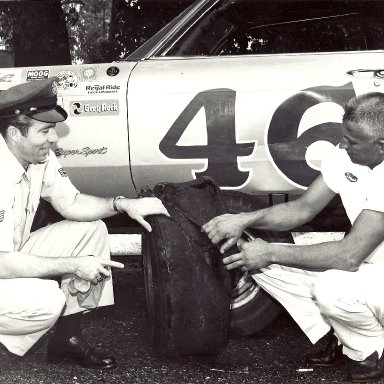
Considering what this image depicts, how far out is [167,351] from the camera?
122 inches

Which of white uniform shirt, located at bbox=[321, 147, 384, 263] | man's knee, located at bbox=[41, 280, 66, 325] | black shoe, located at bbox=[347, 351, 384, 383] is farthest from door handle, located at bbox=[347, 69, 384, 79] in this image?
man's knee, located at bbox=[41, 280, 66, 325]

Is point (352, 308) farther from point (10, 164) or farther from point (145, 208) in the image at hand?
point (10, 164)

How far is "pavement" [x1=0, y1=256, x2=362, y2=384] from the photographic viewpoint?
308 centimetres

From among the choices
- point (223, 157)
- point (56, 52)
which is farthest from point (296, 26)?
point (56, 52)

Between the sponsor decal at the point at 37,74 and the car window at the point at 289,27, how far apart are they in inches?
33.1

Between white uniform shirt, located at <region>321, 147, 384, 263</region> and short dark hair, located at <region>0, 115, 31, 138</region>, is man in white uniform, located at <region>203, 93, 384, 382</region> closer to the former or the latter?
white uniform shirt, located at <region>321, 147, 384, 263</region>

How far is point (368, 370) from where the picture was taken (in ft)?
9.66

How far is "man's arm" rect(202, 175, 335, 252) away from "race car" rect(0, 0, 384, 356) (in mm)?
247

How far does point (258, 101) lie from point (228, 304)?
3.52 ft

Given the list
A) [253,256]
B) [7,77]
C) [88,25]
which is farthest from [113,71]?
[88,25]

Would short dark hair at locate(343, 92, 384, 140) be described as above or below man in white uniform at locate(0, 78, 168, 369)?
above

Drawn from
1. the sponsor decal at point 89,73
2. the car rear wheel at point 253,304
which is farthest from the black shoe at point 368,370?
the sponsor decal at point 89,73

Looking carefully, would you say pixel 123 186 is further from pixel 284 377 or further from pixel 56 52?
pixel 56 52

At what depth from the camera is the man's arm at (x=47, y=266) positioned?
2.91 m
